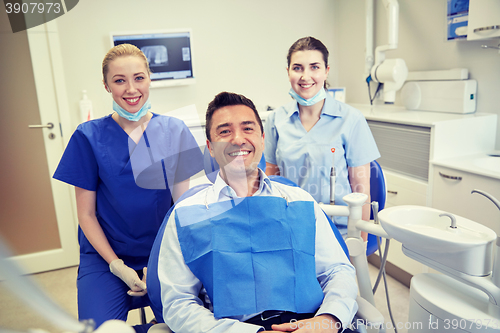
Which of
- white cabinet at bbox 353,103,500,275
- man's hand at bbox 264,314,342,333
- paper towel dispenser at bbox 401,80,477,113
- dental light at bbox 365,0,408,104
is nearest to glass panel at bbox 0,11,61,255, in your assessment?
man's hand at bbox 264,314,342,333

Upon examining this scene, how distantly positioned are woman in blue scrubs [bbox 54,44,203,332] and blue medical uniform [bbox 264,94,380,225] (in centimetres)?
44

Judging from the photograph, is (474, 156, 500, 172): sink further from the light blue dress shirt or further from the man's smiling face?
the man's smiling face

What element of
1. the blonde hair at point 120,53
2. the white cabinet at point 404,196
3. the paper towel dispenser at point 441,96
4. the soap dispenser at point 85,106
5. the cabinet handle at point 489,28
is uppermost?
the cabinet handle at point 489,28

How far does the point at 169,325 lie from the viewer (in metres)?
0.82

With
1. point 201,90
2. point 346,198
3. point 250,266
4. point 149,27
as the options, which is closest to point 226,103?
point 201,90

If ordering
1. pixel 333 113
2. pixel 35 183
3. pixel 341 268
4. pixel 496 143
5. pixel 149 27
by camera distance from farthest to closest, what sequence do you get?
1. pixel 496 143
2. pixel 333 113
3. pixel 341 268
4. pixel 149 27
5. pixel 35 183

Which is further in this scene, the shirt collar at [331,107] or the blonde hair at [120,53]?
the shirt collar at [331,107]

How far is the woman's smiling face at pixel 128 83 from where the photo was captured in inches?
25.3

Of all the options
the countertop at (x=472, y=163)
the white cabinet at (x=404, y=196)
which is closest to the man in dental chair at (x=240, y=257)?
the countertop at (x=472, y=163)

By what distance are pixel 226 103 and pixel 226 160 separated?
14cm

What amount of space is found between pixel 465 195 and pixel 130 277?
1464mm

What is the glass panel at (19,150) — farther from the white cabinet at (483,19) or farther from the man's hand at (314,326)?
the white cabinet at (483,19)

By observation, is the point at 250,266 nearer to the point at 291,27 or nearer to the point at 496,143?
the point at 291,27

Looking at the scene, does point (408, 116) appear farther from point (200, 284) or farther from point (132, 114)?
point (132, 114)
